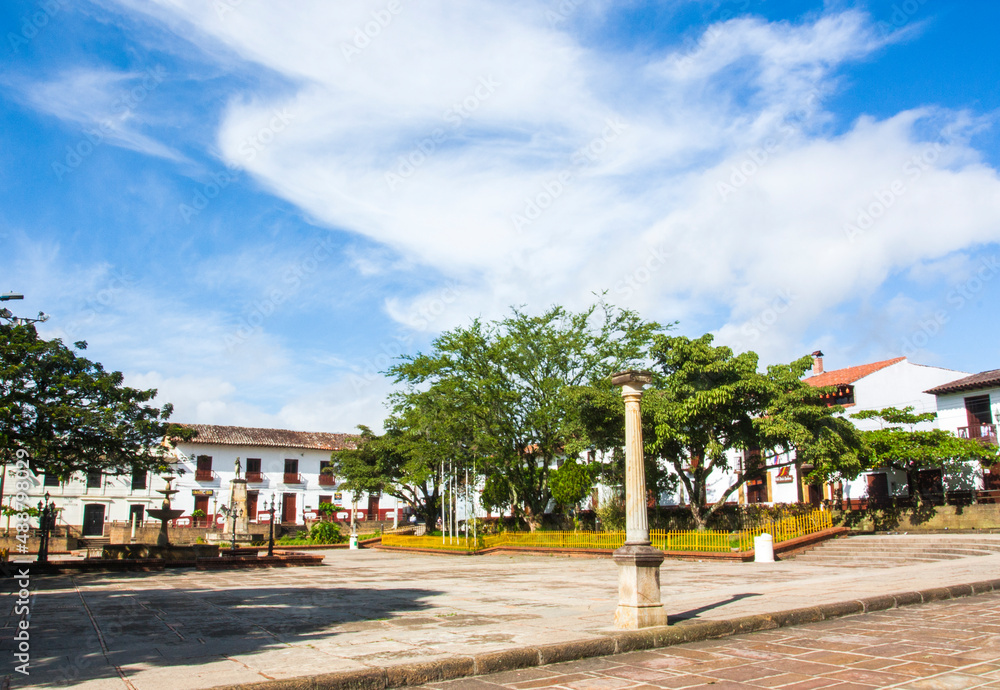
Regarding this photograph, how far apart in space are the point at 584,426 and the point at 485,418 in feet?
20.4

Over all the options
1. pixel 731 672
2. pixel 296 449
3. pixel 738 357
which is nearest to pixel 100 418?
pixel 731 672

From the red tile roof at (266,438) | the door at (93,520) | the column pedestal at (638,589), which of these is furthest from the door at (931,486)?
the door at (93,520)

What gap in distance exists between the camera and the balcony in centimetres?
2839

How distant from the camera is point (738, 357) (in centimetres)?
2169

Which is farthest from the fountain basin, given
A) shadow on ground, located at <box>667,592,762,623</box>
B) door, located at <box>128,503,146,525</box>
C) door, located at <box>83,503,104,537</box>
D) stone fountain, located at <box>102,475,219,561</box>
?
door, located at <box>83,503,104,537</box>

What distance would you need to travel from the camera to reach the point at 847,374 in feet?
126

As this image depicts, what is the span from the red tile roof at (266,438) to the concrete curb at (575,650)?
43512mm

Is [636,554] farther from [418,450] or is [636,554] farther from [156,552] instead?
[418,450]

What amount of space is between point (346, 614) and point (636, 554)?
428 centimetres

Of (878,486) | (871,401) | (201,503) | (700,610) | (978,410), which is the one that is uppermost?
(871,401)

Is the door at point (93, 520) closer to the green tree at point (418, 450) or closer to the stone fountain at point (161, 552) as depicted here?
the green tree at point (418, 450)

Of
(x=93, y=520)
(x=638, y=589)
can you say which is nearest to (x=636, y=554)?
(x=638, y=589)

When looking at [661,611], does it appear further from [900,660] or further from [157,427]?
[157,427]

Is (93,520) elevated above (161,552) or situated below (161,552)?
below
